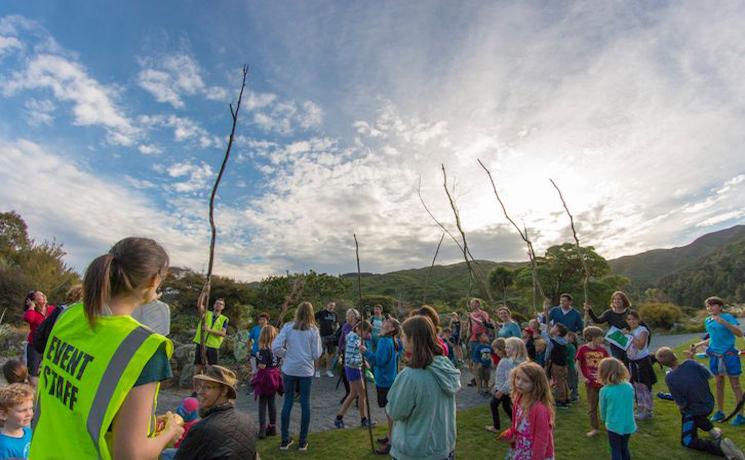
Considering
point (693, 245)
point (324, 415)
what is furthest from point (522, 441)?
point (693, 245)

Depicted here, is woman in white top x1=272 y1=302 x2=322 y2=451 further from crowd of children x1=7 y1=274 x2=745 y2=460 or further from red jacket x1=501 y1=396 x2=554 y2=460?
red jacket x1=501 y1=396 x2=554 y2=460

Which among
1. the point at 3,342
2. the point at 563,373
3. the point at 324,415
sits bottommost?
the point at 324,415

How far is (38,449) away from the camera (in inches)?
57.1

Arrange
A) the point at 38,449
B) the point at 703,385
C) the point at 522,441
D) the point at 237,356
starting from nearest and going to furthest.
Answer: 1. the point at 38,449
2. the point at 522,441
3. the point at 703,385
4. the point at 237,356

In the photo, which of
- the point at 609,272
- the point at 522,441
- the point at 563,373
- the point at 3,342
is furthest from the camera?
the point at 609,272

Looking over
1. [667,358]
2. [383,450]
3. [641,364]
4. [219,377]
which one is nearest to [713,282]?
[641,364]

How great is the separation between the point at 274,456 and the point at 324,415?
2.53 meters

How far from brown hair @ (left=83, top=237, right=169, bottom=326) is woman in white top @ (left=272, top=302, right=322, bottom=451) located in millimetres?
4106

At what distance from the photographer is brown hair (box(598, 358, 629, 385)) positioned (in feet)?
15.1

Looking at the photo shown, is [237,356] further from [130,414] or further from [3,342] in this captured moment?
[130,414]

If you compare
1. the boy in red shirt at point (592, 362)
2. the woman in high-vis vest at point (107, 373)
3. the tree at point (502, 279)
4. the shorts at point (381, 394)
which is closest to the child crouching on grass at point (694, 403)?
the boy in red shirt at point (592, 362)

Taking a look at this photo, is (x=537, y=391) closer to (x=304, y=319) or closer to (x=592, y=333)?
(x=304, y=319)

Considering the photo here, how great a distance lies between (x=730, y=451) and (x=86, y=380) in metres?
6.49

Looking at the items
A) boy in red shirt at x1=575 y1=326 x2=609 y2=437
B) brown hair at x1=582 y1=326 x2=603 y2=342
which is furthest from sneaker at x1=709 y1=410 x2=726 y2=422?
brown hair at x1=582 y1=326 x2=603 y2=342
